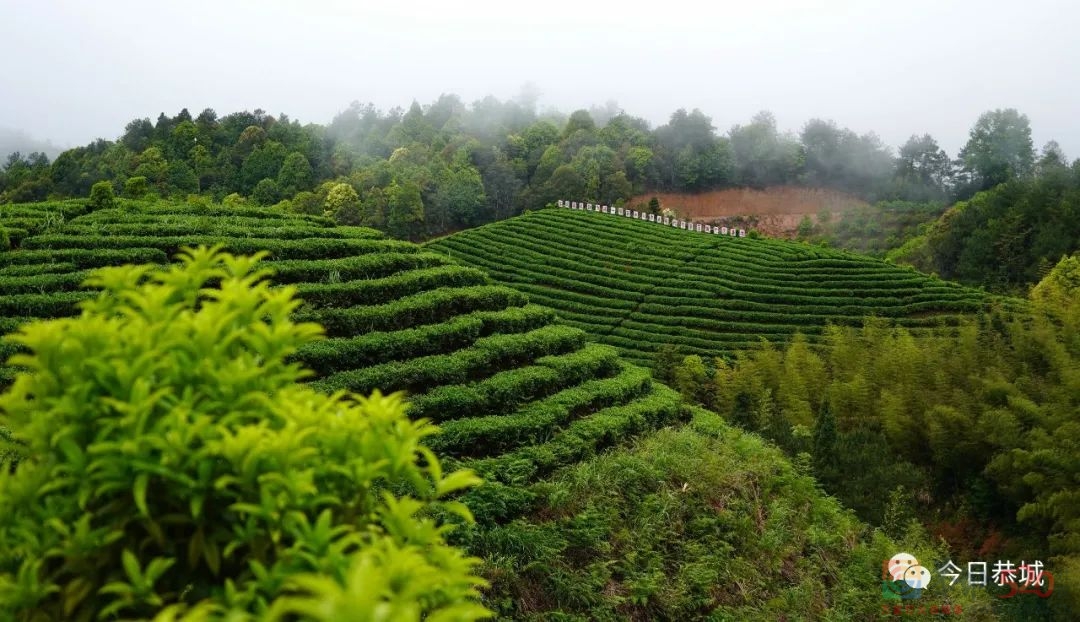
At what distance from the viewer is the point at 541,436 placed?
29.0 feet

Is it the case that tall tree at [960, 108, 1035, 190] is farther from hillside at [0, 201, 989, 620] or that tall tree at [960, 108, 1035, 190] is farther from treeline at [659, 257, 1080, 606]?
hillside at [0, 201, 989, 620]

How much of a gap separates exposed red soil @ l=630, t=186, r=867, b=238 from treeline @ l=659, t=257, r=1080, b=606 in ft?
132

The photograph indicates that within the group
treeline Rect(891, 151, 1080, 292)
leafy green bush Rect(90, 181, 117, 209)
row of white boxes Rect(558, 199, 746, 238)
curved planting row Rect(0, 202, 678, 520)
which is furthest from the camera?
row of white boxes Rect(558, 199, 746, 238)

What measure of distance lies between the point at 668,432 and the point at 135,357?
8.64 meters

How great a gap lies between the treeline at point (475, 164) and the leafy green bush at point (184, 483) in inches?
1621

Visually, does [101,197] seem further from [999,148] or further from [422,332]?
[999,148]

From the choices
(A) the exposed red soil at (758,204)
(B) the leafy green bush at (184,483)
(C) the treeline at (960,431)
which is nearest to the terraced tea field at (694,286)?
(C) the treeline at (960,431)

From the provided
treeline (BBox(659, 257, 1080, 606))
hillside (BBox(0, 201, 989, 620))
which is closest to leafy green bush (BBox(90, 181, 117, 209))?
hillside (BBox(0, 201, 989, 620))

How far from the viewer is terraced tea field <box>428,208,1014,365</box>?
25.5 m

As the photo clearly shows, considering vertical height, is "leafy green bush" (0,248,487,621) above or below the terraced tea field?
above

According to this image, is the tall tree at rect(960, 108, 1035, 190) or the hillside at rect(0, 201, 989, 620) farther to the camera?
the tall tree at rect(960, 108, 1035, 190)

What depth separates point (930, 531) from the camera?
515 inches

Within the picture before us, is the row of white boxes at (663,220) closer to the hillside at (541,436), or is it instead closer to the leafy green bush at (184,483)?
the hillside at (541,436)

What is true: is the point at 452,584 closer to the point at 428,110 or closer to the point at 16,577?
the point at 16,577
